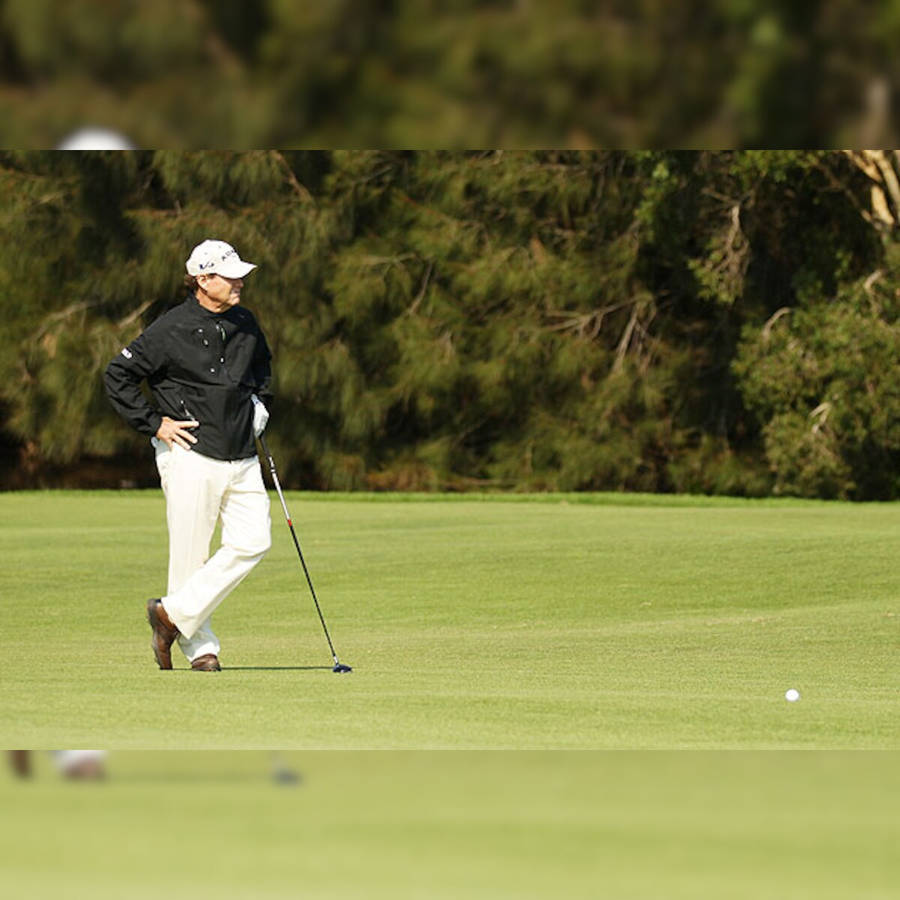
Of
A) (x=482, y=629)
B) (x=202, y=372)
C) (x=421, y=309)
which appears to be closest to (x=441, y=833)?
(x=202, y=372)

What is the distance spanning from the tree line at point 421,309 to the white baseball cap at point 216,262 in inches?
834

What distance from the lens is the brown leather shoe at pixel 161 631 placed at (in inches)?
279

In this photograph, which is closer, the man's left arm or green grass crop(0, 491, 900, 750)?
green grass crop(0, 491, 900, 750)

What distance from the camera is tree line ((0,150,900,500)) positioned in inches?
1127

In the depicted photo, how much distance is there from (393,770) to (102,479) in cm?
2891

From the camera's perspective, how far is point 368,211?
98.3ft

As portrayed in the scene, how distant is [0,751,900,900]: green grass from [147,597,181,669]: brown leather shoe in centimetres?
451

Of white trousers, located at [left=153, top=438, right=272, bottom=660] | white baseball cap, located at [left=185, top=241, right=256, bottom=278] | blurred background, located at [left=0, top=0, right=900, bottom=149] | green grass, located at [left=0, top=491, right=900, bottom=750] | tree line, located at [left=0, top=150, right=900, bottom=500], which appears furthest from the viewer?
tree line, located at [left=0, top=150, right=900, bottom=500]

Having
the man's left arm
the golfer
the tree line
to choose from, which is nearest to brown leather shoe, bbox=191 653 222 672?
the golfer

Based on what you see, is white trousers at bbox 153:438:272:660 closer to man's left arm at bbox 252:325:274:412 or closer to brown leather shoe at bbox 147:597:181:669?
brown leather shoe at bbox 147:597:181:669

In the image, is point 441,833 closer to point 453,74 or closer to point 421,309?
point 453,74

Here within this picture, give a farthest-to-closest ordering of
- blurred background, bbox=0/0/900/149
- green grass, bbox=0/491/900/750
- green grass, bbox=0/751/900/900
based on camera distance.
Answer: green grass, bbox=0/491/900/750, green grass, bbox=0/751/900/900, blurred background, bbox=0/0/900/149

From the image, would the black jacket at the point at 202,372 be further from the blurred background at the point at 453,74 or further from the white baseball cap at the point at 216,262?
the blurred background at the point at 453,74

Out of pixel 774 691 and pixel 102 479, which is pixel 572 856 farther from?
Result: pixel 102 479
